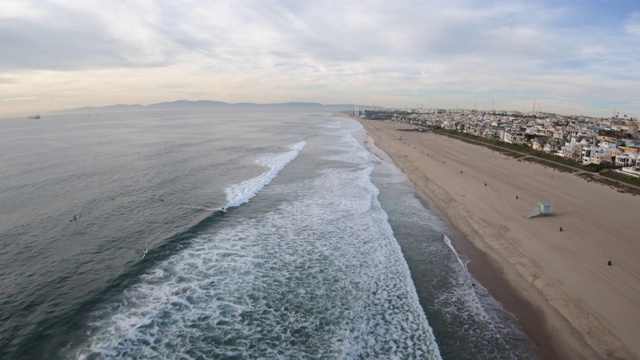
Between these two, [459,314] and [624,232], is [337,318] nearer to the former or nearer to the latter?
[459,314]

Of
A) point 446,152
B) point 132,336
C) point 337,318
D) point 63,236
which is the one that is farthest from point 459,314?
point 446,152

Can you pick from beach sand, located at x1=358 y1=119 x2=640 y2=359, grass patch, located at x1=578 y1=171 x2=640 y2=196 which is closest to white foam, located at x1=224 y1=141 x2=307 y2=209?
beach sand, located at x1=358 y1=119 x2=640 y2=359

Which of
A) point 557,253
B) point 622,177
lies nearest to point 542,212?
point 557,253

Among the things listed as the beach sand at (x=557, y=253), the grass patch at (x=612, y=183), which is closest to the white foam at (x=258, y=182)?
the beach sand at (x=557, y=253)

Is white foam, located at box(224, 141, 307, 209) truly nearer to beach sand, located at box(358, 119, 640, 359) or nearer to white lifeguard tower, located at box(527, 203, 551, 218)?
beach sand, located at box(358, 119, 640, 359)

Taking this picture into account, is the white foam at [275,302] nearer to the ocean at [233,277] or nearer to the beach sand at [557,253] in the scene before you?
→ the ocean at [233,277]

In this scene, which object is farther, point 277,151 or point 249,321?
point 277,151
